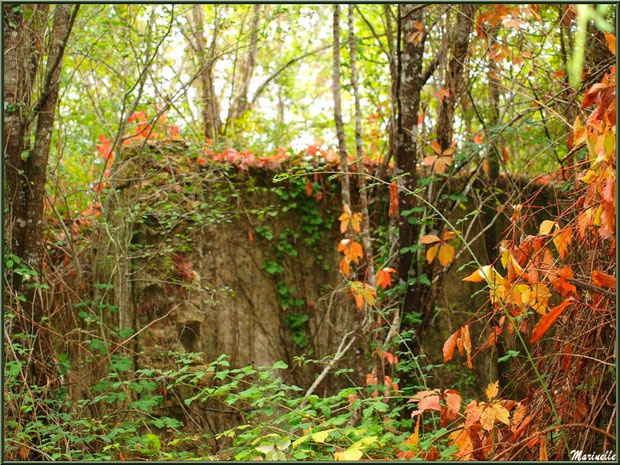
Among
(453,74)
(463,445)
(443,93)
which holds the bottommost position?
(463,445)

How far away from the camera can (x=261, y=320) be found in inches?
217

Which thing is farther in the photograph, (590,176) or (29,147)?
(29,147)

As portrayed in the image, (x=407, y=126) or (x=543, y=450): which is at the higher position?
(x=407, y=126)

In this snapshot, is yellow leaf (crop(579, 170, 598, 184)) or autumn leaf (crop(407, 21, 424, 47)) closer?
yellow leaf (crop(579, 170, 598, 184))

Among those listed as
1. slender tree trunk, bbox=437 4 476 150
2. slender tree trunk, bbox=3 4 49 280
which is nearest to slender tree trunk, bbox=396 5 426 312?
slender tree trunk, bbox=437 4 476 150

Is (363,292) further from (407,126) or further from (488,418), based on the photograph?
(488,418)

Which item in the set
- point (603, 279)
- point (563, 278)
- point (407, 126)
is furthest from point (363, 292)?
point (603, 279)

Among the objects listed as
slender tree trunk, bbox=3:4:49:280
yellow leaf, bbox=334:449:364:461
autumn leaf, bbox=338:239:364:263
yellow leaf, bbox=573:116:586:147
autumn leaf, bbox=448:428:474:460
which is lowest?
autumn leaf, bbox=448:428:474:460

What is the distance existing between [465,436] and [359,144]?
7.94 ft

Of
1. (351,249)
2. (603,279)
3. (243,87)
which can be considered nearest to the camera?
(603,279)

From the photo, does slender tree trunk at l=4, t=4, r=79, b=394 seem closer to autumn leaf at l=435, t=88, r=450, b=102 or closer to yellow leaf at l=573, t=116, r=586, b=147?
autumn leaf at l=435, t=88, r=450, b=102

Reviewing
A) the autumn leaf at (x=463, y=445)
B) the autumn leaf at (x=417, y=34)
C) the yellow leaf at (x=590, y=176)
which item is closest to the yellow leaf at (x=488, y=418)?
the autumn leaf at (x=463, y=445)

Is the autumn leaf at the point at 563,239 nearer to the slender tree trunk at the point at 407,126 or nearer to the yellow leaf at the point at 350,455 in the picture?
the yellow leaf at the point at 350,455

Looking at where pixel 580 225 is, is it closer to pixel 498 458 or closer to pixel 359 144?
pixel 498 458
